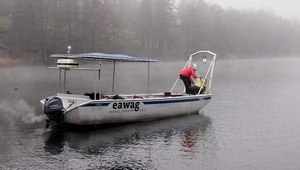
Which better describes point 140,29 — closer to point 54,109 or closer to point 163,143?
point 54,109

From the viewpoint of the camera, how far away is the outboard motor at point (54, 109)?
17562 millimetres

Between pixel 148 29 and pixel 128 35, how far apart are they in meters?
13.5

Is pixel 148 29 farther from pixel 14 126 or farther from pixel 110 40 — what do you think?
pixel 14 126

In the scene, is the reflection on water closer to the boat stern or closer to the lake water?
the lake water

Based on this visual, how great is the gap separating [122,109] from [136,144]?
316 cm

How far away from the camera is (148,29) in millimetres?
109250

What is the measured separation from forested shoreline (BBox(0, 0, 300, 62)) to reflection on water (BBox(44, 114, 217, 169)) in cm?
5408

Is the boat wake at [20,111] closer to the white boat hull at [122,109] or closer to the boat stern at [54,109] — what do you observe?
the boat stern at [54,109]

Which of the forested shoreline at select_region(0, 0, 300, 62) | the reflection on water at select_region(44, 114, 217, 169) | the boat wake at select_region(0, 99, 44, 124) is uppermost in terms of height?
the forested shoreline at select_region(0, 0, 300, 62)

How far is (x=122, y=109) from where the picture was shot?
743 inches

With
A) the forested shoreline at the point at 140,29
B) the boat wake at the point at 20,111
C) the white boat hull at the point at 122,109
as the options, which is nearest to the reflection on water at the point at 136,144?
the white boat hull at the point at 122,109

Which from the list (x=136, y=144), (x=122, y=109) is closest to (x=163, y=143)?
(x=136, y=144)

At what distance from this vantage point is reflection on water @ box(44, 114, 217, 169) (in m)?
13.9

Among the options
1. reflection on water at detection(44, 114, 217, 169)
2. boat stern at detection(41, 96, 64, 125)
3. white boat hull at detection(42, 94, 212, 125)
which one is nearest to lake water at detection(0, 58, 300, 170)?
reflection on water at detection(44, 114, 217, 169)
